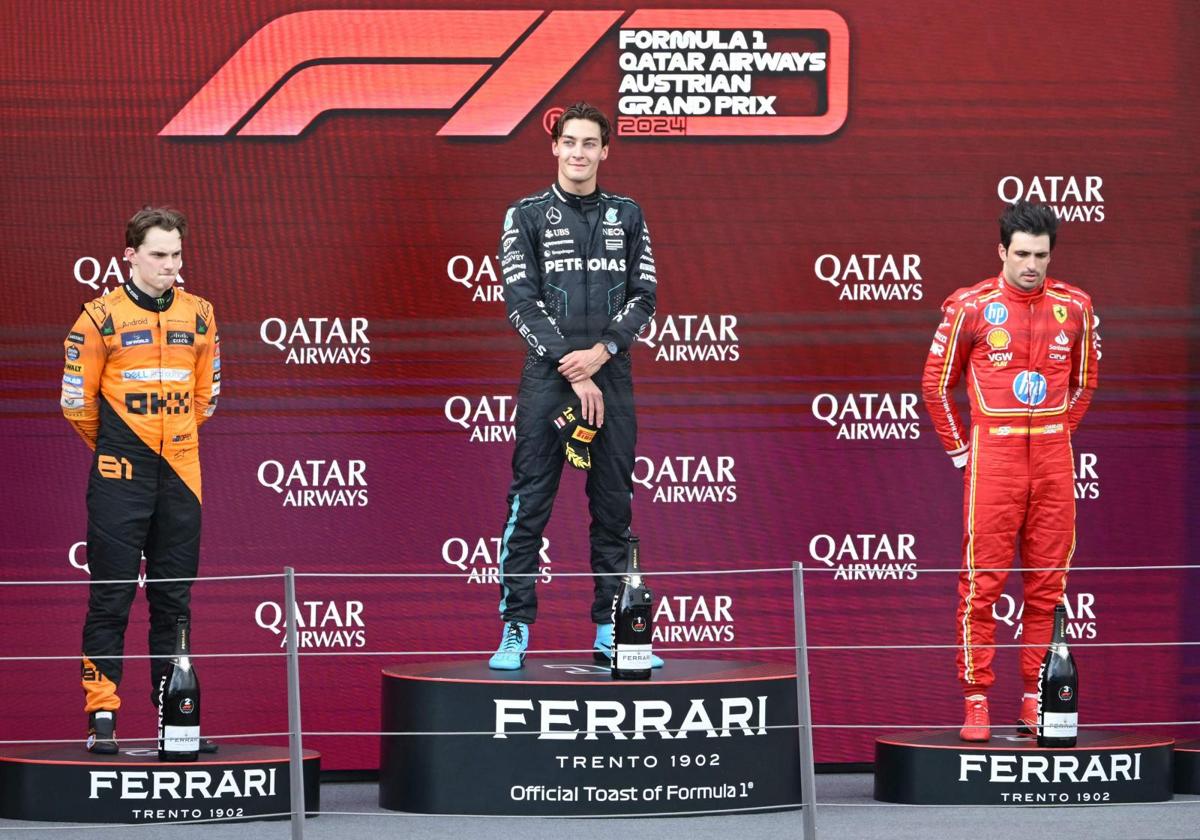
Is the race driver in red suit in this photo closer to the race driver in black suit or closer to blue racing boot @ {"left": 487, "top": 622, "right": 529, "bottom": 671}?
the race driver in black suit

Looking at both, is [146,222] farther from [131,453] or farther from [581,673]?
[581,673]

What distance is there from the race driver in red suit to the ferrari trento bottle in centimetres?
87

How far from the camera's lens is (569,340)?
463 centimetres

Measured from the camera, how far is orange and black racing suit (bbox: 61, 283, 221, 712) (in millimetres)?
4602

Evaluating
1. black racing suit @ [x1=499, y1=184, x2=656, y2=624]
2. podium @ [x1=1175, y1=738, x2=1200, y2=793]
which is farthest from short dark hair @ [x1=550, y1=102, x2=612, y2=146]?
podium @ [x1=1175, y1=738, x2=1200, y2=793]

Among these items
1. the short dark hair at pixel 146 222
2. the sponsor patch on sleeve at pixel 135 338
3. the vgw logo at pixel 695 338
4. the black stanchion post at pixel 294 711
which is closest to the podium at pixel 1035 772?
the vgw logo at pixel 695 338

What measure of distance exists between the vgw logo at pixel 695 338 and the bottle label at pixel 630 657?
131 cm

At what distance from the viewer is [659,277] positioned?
218 inches

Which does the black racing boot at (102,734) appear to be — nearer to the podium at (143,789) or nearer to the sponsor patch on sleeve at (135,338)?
the podium at (143,789)

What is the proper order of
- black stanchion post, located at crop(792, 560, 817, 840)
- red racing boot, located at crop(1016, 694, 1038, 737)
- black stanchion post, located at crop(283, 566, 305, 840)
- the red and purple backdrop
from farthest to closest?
the red and purple backdrop
red racing boot, located at crop(1016, 694, 1038, 737)
black stanchion post, located at crop(792, 560, 817, 840)
black stanchion post, located at crop(283, 566, 305, 840)

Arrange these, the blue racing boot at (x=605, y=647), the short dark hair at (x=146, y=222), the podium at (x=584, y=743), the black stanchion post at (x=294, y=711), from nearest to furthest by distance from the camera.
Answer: the black stanchion post at (x=294, y=711)
the podium at (x=584, y=743)
the short dark hair at (x=146, y=222)
the blue racing boot at (x=605, y=647)

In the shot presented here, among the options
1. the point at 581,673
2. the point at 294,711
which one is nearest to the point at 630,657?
the point at 581,673

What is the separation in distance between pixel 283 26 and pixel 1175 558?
309 cm

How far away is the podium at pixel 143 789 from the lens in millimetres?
4422
